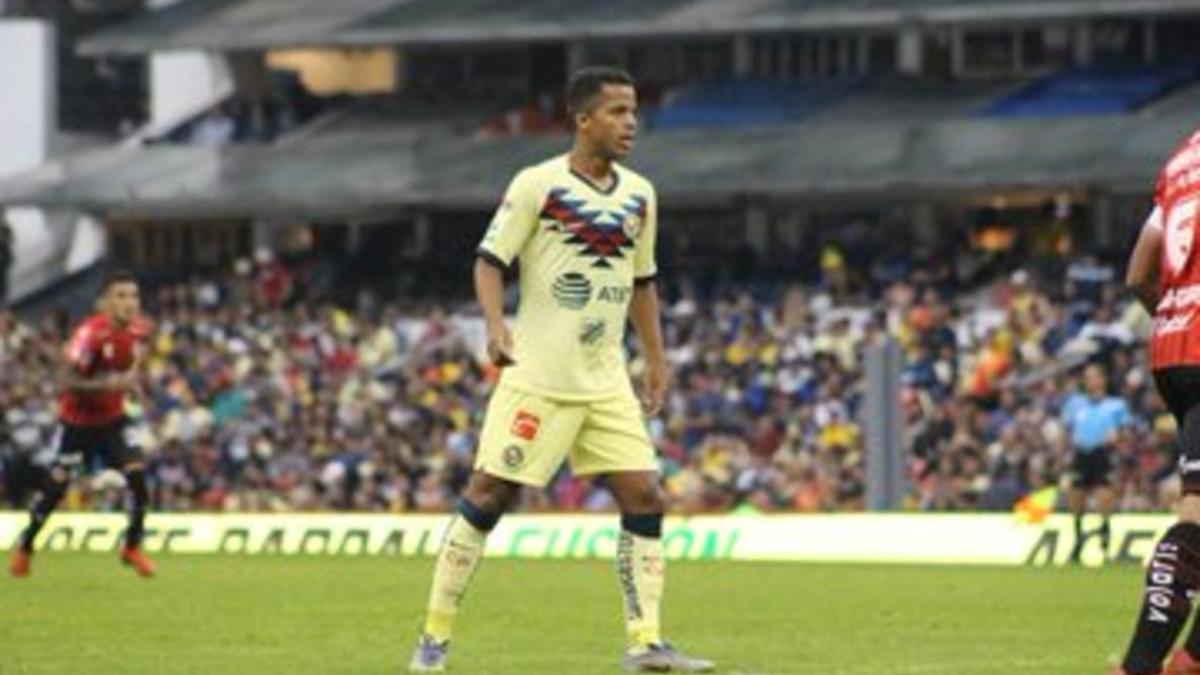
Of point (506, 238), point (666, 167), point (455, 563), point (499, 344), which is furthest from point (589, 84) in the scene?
point (666, 167)

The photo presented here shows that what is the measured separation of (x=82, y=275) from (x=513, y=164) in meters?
9.06

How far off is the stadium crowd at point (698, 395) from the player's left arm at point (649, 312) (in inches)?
758

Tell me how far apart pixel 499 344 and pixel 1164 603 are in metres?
3.62

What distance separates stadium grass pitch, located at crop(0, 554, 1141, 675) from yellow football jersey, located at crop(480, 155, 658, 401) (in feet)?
4.29

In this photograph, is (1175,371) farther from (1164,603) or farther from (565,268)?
(565,268)

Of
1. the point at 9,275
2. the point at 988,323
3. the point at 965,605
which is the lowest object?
the point at 9,275

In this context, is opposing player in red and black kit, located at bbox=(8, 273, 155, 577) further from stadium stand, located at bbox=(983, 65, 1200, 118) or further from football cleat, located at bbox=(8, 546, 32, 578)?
stadium stand, located at bbox=(983, 65, 1200, 118)

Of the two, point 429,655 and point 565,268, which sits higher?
point 565,268

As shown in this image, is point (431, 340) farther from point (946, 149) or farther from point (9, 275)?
point (9, 275)

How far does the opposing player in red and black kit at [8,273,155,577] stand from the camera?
26484 millimetres

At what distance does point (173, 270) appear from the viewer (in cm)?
5547

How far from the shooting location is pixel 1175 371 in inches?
541

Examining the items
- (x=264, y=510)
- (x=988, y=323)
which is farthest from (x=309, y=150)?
(x=988, y=323)

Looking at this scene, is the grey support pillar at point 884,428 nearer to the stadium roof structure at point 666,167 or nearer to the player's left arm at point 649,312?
the stadium roof structure at point 666,167
